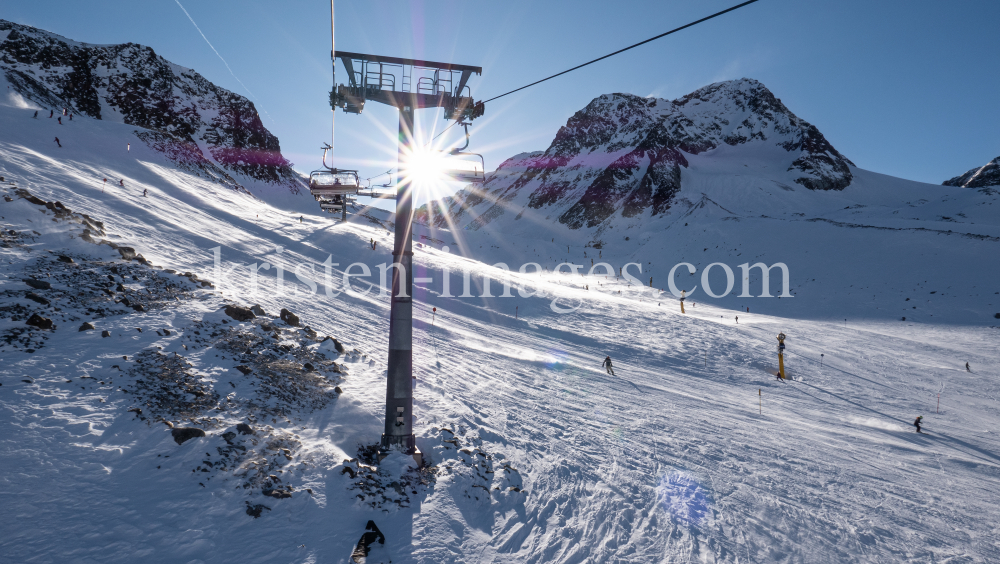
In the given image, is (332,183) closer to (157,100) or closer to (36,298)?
(36,298)

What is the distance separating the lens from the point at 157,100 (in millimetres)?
69625

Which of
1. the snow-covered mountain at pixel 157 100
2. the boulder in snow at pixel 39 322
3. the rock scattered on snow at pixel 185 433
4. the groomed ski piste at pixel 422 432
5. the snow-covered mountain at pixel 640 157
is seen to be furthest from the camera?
the snow-covered mountain at pixel 640 157

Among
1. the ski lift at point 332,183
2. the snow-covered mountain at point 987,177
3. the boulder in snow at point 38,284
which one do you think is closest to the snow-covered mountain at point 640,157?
the snow-covered mountain at point 987,177

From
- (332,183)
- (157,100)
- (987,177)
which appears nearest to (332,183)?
(332,183)

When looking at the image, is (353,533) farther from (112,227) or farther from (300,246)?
(300,246)

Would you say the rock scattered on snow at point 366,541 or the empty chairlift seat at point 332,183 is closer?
the rock scattered on snow at point 366,541

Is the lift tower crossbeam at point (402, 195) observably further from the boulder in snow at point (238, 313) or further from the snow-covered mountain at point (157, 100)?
the snow-covered mountain at point (157, 100)

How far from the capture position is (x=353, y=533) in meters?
5.52

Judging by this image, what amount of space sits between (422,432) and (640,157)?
13001 centimetres

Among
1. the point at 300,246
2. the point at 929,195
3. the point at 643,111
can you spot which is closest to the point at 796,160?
the point at 929,195

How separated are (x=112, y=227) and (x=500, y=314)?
18.9 m

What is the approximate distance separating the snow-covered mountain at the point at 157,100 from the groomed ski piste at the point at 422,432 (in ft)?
154

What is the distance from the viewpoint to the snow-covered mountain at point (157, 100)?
189 ft

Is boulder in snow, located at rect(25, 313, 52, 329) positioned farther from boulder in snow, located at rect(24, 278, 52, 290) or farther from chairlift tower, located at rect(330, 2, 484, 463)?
chairlift tower, located at rect(330, 2, 484, 463)
